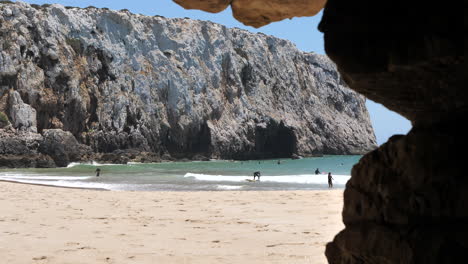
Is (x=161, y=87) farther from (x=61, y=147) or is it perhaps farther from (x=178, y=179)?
(x=178, y=179)

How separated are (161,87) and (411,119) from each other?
75.1 m

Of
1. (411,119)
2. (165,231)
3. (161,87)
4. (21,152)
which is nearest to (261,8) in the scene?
(411,119)

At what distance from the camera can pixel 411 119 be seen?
122 inches

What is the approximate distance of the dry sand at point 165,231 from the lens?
6.01m

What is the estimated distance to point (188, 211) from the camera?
12.0 metres

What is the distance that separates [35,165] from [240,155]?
39.0 meters

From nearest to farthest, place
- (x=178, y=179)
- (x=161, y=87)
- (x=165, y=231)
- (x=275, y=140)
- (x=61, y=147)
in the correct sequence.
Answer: (x=165, y=231) → (x=178, y=179) → (x=61, y=147) → (x=161, y=87) → (x=275, y=140)

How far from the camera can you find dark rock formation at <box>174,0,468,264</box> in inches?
91.7

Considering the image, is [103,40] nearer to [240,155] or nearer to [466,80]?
[240,155]

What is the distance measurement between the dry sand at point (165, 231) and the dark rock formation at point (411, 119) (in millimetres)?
2917

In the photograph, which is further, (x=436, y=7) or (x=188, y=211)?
(x=188, y=211)

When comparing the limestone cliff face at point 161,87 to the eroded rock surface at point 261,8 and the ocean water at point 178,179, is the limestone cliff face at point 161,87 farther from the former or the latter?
the eroded rock surface at point 261,8

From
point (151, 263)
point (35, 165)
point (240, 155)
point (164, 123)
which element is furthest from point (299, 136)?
point (151, 263)

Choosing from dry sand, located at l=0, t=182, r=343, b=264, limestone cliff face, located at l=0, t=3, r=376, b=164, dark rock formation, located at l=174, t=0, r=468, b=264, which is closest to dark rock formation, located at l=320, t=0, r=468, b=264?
dark rock formation, located at l=174, t=0, r=468, b=264
